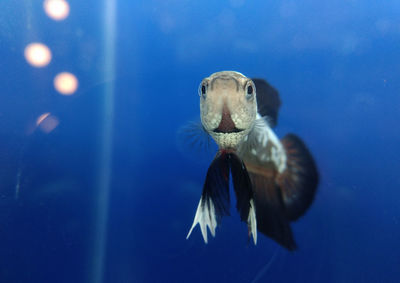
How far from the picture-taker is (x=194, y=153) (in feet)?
8.33

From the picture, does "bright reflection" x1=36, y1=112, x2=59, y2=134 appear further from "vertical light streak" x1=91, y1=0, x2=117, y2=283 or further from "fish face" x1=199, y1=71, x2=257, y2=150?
"fish face" x1=199, y1=71, x2=257, y2=150

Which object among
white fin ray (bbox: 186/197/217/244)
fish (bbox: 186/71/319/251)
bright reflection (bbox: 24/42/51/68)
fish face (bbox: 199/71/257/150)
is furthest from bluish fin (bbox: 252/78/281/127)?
bright reflection (bbox: 24/42/51/68)

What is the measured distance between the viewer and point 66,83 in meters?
2.35

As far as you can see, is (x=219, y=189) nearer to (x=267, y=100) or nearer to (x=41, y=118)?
(x=267, y=100)

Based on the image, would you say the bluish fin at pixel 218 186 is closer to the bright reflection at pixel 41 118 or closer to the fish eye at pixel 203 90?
the fish eye at pixel 203 90

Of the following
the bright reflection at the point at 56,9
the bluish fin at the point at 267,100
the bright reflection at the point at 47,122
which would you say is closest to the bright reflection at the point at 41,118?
the bright reflection at the point at 47,122

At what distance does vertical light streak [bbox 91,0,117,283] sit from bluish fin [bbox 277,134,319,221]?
72.0 inches


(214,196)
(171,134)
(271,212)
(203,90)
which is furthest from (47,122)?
(271,212)

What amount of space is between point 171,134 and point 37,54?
1445mm

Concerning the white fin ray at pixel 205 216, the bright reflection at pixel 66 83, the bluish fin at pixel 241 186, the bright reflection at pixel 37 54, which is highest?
the bright reflection at pixel 37 54

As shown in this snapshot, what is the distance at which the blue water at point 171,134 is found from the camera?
2205 millimetres

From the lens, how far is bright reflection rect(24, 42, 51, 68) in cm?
218

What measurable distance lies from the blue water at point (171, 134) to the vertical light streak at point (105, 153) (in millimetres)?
14

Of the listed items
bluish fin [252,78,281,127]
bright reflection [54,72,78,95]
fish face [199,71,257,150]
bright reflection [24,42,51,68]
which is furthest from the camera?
bright reflection [54,72,78,95]
